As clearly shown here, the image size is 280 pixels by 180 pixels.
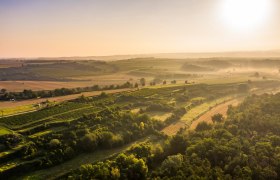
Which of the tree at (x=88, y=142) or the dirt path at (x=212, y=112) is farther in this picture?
the dirt path at (x=212, y=112)

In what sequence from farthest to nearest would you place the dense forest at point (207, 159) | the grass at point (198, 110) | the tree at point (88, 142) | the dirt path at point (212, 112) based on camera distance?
the grass at point (198, 110) < the dirt path at point (212, 112) < the tree at point (88, 142) < the dense forest at point (207, 159)

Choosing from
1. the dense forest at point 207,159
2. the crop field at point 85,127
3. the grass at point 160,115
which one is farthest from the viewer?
the grass at point 160,115

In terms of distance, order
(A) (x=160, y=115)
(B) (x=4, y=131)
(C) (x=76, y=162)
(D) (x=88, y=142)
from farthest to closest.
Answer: (A) (x=160, y=115)
(D) (x=88, y=142)
(B) (x=4, y=131)
(C) (x=76, y=162)

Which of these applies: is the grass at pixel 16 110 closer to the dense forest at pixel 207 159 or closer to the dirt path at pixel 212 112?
the dense forest at pixel 207 159

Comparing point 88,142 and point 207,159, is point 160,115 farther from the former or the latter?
point 207,159

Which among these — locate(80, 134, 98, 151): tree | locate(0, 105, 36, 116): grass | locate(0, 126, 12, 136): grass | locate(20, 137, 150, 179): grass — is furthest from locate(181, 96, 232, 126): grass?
locate(0, 126, 12, 136): grass

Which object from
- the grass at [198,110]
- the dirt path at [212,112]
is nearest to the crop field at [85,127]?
the grass at [198,110]

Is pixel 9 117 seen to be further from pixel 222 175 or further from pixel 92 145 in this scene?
pixel 222 175

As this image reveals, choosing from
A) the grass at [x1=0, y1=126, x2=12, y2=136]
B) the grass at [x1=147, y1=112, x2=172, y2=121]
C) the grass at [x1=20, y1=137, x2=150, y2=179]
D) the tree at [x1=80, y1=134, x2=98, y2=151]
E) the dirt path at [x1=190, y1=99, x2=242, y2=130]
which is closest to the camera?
the grass at [x1=20, y1=137, x2=150, y2=179]

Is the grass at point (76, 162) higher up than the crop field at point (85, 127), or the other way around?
the crop field at point (85, 127)

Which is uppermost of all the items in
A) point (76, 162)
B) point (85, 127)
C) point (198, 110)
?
point (85, 127)

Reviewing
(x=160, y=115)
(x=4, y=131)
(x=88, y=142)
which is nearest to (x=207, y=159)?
(x=88, y=142)

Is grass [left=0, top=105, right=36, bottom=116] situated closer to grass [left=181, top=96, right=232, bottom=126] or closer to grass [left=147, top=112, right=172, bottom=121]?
grass [left=147, top=112, right=172, bottom=121]
